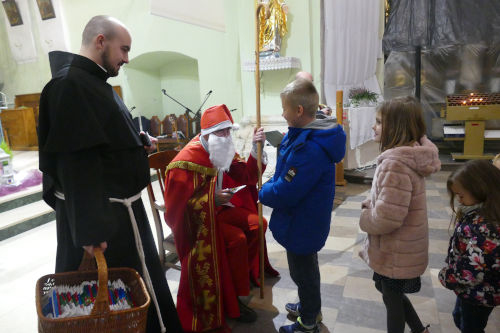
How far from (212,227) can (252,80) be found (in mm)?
4744

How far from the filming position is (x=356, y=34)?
6.07 metres

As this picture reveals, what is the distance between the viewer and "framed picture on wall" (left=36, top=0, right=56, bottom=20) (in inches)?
354

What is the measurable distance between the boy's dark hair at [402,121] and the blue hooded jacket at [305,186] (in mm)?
237

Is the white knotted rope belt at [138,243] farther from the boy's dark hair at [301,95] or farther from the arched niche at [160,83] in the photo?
the arched niche at [160,83]

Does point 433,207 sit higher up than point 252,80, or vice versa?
point 252,80

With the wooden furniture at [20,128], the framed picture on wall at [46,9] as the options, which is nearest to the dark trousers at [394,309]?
the wooden furniture at [20,128]

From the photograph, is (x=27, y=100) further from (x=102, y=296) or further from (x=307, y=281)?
(x=102, y=296)

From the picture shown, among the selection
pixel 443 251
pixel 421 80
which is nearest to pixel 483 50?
pixel 421 80

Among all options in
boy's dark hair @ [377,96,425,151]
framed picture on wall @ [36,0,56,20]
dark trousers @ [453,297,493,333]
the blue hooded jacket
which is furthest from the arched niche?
dark trousers @ [453,297,493,333]

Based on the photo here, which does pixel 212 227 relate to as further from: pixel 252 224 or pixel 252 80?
pixel 252 80

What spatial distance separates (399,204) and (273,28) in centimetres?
488

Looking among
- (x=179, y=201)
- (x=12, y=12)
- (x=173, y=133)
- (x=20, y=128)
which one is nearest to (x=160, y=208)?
(x=179, y=201)

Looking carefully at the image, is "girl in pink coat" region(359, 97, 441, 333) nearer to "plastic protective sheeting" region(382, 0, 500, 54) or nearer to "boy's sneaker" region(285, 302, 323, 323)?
"boy's sneaker" region(285, 302, 323, 323)

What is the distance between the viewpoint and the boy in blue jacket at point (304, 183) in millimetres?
1693
